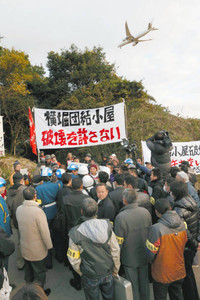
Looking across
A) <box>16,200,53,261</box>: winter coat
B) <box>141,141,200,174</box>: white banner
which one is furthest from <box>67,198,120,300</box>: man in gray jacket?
<box>141,141,200,174</box>: white banner

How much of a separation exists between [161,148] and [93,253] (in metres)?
2.74

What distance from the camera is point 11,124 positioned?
1366 centimetres

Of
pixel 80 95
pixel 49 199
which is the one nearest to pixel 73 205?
pixel 49 199

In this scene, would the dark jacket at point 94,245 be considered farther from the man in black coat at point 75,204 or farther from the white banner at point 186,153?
the white banner at point 186,153

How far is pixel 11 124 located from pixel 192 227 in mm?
13000

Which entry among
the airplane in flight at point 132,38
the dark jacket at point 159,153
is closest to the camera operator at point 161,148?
the dark jacket at point 159,153

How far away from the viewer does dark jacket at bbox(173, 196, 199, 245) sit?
2.88 metres

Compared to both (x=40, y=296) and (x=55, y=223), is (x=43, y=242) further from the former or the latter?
(x=40, y=296)

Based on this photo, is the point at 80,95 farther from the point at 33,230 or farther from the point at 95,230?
the point at 95,230

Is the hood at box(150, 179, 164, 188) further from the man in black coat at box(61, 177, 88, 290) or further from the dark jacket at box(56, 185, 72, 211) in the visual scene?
the dark jacket at box(56, 185, 72, 211)

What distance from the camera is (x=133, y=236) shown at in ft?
8.85

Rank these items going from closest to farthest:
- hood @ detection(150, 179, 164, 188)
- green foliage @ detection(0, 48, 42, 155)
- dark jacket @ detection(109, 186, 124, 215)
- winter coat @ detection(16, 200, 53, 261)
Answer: winter coat @ detection(16, 200, 53, 261)
dark jacket @ detection(109, 186, 124, 215)
hood @ detection(150, 179, 164, 188)
green foliage @ detection(0, 48, 42, 155)

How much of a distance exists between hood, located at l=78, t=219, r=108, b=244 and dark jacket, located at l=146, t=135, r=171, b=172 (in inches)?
99.5

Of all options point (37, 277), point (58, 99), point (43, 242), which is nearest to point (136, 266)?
point (43, 242)
